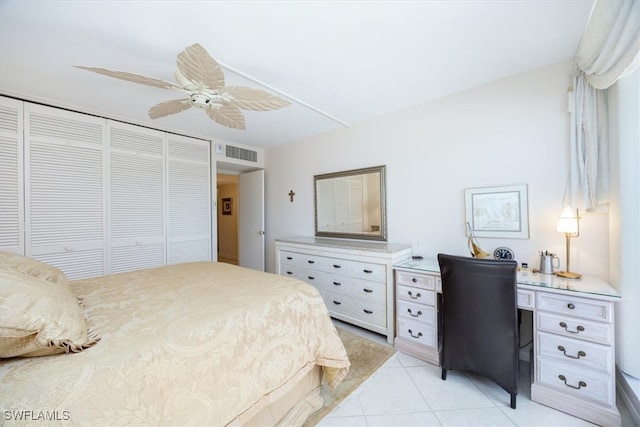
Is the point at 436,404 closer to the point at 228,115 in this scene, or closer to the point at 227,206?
the point at 228,115

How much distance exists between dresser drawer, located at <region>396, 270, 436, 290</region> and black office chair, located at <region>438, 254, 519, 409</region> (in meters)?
0.27

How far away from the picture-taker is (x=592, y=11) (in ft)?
4.82

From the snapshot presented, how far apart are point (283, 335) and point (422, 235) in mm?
1932

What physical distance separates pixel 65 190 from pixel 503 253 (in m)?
4.31

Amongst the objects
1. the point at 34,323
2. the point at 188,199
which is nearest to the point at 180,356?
the point at 34,323

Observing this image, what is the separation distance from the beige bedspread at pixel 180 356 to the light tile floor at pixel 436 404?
275 millimetres

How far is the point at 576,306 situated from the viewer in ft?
5.03

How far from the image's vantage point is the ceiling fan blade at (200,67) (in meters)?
1.29

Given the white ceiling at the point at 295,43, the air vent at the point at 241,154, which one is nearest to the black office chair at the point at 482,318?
the white ceiling at the point at 295,43

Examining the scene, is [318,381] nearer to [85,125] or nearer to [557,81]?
[557,81]

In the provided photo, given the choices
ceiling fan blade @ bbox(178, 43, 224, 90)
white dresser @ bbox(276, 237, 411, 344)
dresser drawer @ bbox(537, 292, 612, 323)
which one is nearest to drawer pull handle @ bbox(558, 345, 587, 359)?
dresser drawer @ bbox(537, 292, 612, 323)

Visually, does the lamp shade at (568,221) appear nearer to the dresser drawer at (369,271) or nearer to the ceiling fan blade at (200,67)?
the dresser drawer at (369,271)

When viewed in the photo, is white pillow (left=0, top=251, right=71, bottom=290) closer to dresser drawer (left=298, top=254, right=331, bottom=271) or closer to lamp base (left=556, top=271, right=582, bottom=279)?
dresser drawer (left=298, top=254, right=331, bottom=271)

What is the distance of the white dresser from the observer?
245 cm
